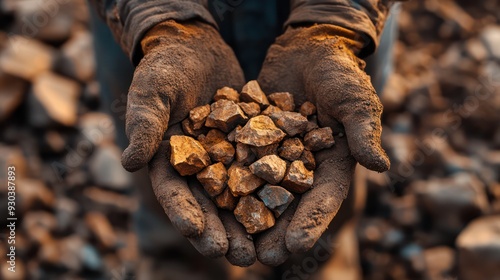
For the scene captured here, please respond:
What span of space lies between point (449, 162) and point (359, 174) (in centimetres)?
32

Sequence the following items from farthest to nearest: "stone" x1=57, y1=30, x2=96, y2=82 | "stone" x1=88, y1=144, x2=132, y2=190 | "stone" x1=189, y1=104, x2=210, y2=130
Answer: "stone" x1=57, y1=30, x2=96, y2=82 < "stone" x1=88, y1=144, x2=132, y2=190 < "stone" x1=189, y1=104, x2=210, y2=130

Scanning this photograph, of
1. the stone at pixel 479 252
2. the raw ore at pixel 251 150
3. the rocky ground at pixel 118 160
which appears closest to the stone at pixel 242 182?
the raw ore at pixel 251 150

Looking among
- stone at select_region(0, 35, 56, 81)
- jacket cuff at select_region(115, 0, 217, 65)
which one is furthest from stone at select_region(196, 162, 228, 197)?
stone at select_region(0, 35, 56, 81)

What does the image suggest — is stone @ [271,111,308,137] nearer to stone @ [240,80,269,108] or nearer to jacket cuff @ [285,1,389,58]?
stone @ [240,80,269,108]

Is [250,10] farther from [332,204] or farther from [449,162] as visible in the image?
[449,162]

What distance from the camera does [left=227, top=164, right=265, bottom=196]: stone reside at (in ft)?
2.33

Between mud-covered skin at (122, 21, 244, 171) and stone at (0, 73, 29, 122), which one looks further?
stone at (0, 73, 29, 122)

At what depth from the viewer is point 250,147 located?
2.45 ft

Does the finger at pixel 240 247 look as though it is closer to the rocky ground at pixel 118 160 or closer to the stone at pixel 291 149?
the stone at pixel 291 149

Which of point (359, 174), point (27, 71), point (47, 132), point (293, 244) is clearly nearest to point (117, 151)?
point (47, 132)

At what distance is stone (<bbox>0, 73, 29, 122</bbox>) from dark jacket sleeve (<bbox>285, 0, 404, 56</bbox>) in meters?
0.84

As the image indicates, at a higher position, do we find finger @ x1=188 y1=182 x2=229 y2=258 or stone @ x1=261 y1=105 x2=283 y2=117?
→ stone @ x1=261 y1=105 x2=283 y2=117

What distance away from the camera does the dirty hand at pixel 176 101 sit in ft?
2.21

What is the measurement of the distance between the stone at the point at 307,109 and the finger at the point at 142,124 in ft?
0.59
